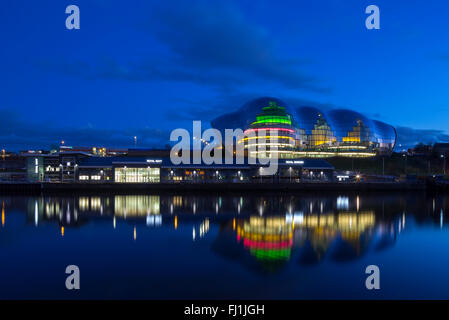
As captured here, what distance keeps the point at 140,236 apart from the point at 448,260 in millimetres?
16316

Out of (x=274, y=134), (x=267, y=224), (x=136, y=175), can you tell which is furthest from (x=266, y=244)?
(x=274, y=134)

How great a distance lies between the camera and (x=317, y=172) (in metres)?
60.0

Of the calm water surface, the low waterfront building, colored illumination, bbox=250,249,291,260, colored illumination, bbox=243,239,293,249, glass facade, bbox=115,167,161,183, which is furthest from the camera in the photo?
glass facade, bbox=115,167,161,183

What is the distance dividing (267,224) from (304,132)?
67226mm

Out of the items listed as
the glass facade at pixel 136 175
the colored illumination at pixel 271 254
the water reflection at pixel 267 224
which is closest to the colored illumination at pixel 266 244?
the water reflection at pixel 267 224

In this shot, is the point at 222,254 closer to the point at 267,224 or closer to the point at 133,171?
the point at 267,224

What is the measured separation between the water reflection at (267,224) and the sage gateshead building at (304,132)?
49.8 m

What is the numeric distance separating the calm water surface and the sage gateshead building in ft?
187

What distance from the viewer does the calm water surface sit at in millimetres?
11234

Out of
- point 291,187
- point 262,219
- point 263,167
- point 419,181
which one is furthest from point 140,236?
point 419,181

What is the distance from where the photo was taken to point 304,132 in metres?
86.4

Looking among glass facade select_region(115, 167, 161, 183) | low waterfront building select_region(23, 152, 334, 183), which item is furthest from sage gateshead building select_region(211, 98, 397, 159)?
glass facade select_region(115, 167, 161, 183)

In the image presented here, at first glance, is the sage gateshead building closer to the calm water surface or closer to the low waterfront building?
the low waterfront building

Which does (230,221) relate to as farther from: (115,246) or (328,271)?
(328,271)
